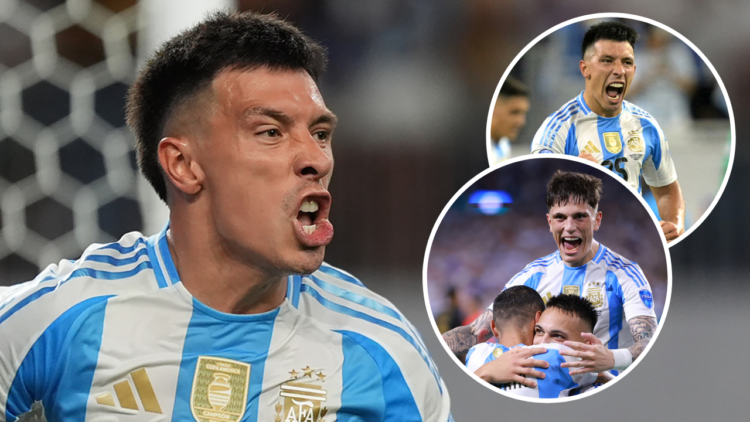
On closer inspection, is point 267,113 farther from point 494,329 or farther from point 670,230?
point 670,230

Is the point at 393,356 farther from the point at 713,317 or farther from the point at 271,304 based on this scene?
the point at 713,317

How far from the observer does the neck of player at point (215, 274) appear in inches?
50.7

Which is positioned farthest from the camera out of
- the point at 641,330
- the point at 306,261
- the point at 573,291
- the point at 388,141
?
the point at 388,141

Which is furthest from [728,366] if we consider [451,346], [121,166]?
[121,166]

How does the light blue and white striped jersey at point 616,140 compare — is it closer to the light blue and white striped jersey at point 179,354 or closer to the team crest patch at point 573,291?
the team crest patch at point 573,291

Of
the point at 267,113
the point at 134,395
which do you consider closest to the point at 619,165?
the point at 267,113

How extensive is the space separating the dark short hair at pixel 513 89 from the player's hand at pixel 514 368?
625 mm

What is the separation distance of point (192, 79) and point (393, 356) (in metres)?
0.58

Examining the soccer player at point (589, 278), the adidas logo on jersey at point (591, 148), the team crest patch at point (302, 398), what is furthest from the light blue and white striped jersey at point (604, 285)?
the team crest patch at point (302, 398)

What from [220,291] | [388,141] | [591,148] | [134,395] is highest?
[388,141]

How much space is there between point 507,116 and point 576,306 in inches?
20.3

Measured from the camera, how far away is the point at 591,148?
175 cm

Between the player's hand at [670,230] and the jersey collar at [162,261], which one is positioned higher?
the player's hand at [670,230]

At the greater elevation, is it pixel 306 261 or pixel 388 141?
pixel 388 141
